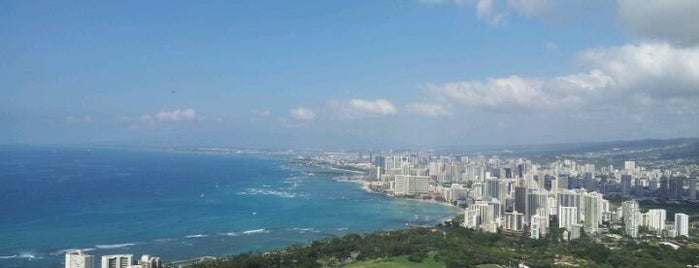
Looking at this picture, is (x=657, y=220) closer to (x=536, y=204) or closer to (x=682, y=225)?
(x=682, y=225)

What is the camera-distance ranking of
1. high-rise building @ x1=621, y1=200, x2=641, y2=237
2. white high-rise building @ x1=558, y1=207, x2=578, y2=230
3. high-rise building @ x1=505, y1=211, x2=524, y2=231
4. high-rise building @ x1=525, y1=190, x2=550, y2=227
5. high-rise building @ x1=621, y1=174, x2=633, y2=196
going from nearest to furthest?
high-rise building @ x1=621, y1=200, x2=641, y2=237, high-rise building @ x1=505, y1=211, x2=524, y2=231, white high-rise building @ x1=558, y1=207, x2=578, y2=230, high-rise building @ x1=525, y1=190, x2=550, y2=227, high-rise building @ x1=621, y1=174, x2=633, y2=196

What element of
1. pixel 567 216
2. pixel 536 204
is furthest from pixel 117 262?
pixel 536 204

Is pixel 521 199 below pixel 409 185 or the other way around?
the other way around

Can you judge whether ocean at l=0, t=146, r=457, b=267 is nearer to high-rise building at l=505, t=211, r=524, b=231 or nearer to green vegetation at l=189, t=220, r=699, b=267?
green vegetation at l=189, t=220, r=699, b=267

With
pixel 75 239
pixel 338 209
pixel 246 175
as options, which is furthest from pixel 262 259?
pixel 246 175

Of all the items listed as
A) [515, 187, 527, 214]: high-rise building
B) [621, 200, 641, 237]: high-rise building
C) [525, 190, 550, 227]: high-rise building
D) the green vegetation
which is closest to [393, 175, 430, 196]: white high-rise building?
[515, 187, 527, 214]: high-rise building

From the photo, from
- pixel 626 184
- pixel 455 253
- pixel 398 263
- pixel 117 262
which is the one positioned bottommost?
pixel 398 263

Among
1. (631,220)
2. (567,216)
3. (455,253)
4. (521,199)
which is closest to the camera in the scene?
(455,253)
